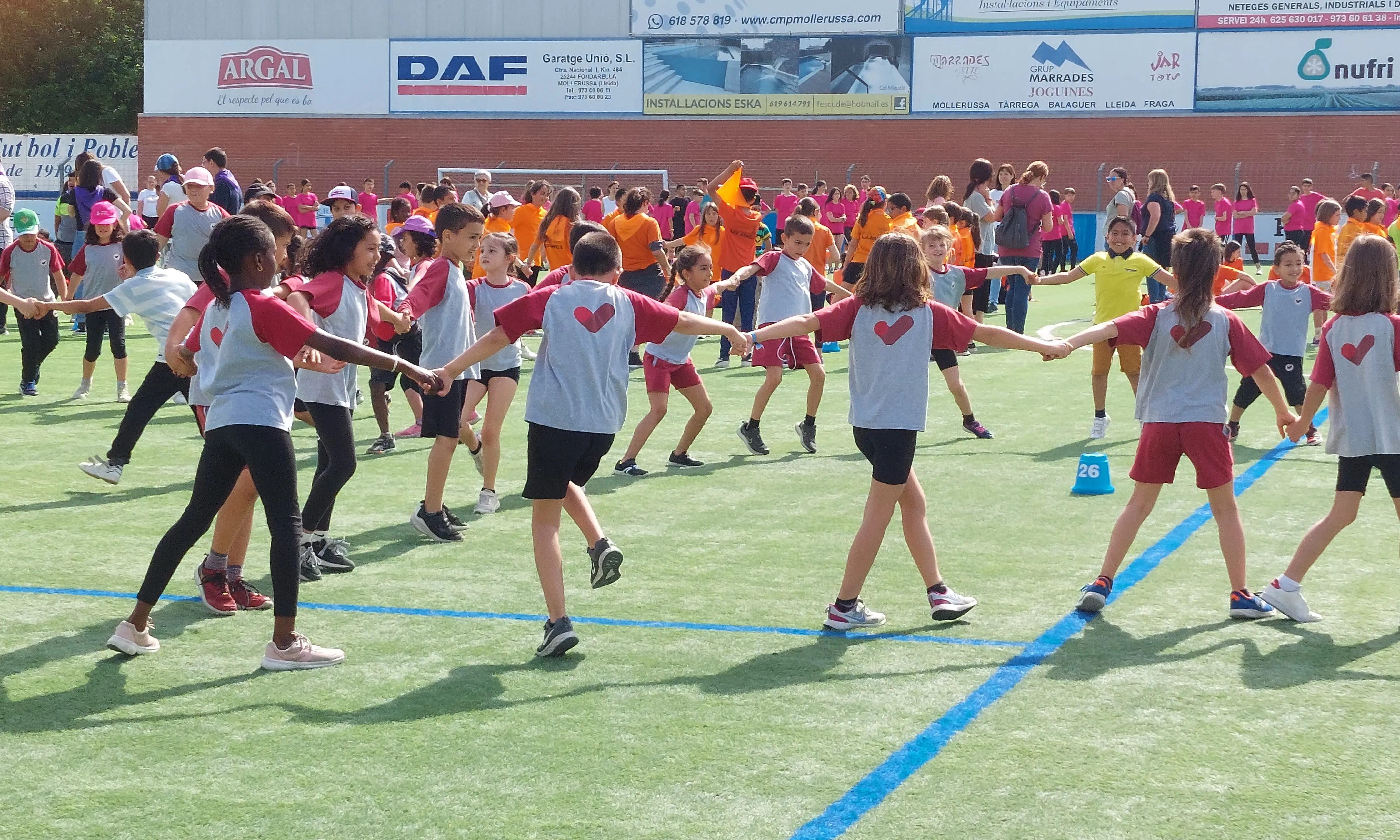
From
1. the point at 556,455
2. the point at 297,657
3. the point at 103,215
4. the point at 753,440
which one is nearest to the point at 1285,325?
the point at 753,440

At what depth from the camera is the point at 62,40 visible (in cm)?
6362

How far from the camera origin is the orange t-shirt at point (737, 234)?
1689 cm

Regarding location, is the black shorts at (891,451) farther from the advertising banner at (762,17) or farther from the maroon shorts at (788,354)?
the advertising banner at (762,17)

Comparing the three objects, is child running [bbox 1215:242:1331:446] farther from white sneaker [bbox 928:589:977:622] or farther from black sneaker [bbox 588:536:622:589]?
black sneaker [bbox 588:536:622:589]

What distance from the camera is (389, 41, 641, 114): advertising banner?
43000 millimetres

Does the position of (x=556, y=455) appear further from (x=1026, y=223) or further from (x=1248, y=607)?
(x=1026, y=223)

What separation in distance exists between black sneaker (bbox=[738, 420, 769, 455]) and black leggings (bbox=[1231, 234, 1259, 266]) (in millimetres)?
21341

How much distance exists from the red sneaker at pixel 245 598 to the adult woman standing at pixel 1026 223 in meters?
12.6

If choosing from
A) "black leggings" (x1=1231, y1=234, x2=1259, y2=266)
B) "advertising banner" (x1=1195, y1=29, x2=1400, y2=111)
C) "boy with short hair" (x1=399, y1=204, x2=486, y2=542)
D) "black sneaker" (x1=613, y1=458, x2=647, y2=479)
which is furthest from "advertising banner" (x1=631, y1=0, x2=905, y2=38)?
"boy with short hair" (x1=399, y1=204, x2=486, y2=542)

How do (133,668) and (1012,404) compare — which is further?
(1012,404)

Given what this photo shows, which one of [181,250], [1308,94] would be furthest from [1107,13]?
[181,250]

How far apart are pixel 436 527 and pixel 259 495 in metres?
2.26

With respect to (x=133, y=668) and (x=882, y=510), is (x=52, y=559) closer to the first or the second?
(x=133, y=668)

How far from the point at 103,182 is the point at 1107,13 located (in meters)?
29.4
